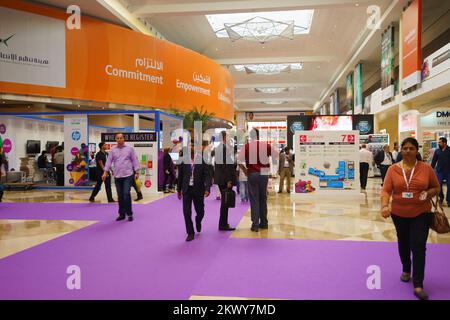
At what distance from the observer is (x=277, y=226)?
6.06 metres

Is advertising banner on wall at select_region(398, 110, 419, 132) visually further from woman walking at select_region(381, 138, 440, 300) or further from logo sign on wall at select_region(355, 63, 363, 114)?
woman walking at select_region(381, 138, 440, 300)

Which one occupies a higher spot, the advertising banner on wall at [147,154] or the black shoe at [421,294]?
the advertising banner on wall at [147,154]

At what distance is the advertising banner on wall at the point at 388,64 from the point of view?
15.6 meters

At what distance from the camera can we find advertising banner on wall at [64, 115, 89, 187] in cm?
1223

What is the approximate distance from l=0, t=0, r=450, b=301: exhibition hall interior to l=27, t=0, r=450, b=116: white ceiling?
10 cm

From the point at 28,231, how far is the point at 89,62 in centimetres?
945

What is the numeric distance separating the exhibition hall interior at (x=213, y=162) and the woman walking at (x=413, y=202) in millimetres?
13

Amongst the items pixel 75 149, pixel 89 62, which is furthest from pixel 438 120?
pixel 89 62

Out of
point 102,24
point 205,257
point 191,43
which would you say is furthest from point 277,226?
point 191,43

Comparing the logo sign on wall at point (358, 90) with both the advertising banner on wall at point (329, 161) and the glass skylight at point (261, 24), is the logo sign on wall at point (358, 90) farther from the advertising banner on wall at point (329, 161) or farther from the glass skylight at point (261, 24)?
the advertising banner on wall at point (329, 161)

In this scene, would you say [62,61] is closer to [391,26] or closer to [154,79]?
[154,79]

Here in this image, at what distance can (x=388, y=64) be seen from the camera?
15719 mm

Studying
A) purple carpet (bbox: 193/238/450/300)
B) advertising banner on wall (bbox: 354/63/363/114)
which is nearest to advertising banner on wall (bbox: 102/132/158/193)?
purple carpet (bbox: 193/238/450/300)

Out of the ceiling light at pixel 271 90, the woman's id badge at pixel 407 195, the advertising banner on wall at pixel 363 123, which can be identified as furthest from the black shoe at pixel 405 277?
the ceiling light at pixel 271 90
